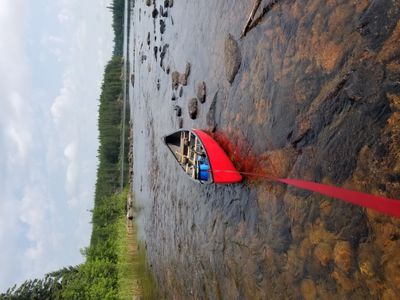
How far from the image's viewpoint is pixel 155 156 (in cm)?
1634

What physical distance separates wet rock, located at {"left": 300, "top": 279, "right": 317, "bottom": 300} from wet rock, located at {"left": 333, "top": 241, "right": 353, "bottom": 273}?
0.55 m

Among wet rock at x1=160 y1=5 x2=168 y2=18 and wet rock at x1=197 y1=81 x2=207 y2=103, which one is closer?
wet rock at x1=197 y1=81 x2=207 y2=103

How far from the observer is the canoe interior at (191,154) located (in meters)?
8.71

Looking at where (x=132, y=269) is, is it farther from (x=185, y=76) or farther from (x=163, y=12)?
(x=163, y=12)

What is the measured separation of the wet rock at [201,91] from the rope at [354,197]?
3994 mm

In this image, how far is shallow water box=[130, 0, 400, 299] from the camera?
4.48m

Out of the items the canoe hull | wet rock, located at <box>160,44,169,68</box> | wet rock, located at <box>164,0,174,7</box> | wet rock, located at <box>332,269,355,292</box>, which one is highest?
wet rock, located at <box>164,0,174,7</box>

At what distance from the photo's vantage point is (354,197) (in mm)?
4660

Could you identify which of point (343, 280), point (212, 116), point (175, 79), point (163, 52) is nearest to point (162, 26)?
point (163, 52)

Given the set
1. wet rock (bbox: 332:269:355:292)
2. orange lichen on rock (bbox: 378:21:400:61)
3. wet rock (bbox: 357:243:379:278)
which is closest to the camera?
wet rock (bbox: 357:243:379:278)

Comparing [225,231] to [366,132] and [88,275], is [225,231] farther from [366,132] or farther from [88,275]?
[88,275]

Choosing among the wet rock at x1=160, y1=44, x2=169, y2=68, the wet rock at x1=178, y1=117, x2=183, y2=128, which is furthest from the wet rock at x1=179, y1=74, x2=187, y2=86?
the wet rock at x1=160, y1=44, x2=169, y2=68

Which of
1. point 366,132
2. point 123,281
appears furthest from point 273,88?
point 123,281

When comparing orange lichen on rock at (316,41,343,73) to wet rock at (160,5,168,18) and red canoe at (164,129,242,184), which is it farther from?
wet rock at (160,5,168,18)
